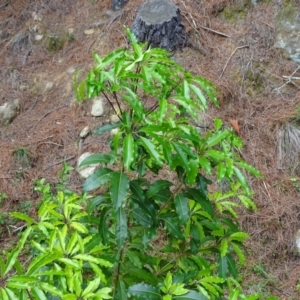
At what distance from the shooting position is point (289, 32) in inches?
175

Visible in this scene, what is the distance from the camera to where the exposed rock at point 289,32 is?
4348 millimetres

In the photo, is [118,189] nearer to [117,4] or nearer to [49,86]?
[49,86]

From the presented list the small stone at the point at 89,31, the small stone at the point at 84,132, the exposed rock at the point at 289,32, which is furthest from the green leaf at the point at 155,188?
the small stone at the point at 89,31

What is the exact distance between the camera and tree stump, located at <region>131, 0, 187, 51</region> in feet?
14.0

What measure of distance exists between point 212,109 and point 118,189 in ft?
9.21

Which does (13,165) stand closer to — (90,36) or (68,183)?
(68,183)

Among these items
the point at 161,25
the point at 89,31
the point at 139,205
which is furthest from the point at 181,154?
the point at 89,31

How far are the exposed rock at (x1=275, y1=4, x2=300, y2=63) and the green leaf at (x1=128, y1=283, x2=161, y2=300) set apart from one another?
350 cm

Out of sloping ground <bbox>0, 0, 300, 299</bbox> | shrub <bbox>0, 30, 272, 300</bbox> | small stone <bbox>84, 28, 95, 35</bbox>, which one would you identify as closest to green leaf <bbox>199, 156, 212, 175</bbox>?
shrub <bbox>0, 30, 272, 300</bbox>

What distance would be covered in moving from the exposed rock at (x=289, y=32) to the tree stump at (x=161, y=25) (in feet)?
3.41

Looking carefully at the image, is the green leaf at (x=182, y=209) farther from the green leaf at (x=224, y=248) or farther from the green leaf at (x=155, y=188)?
the green leaf at (x=224, y=248)

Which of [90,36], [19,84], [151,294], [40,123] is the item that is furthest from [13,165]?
[151,294]

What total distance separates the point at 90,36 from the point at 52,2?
1147mm

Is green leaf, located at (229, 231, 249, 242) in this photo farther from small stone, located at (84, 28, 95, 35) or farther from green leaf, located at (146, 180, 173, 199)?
small stone, located at (84, 28, 95, 35)
